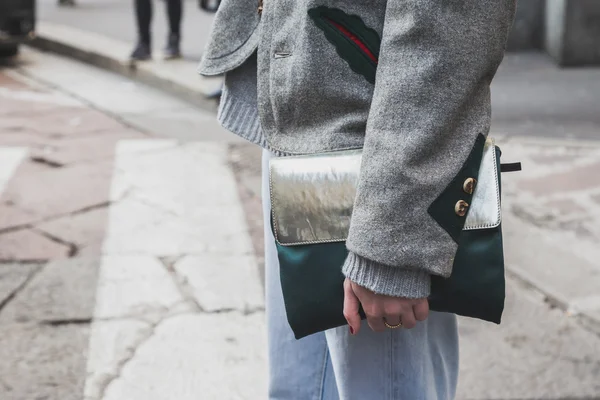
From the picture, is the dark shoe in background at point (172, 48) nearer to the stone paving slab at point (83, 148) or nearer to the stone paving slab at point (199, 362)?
the stone paving slab at point (83, 148)

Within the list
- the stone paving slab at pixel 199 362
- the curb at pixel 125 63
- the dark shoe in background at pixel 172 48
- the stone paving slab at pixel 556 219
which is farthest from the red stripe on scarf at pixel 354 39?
the dark shoe in background at pixel 172 48

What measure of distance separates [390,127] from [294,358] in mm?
605

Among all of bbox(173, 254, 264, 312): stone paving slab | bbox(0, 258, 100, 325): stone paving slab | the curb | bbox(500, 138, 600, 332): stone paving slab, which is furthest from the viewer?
the curb

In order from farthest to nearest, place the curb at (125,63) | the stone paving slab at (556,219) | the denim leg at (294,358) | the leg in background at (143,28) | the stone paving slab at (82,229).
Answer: the leg in background at (143,28) → the curb at (125,63) → the stone paving slab at (82,229) → the stone paving slab at (556,219) → the denim leg at (294,358)

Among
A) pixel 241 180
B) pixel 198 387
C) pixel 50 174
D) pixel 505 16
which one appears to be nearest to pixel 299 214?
pixel 505 16

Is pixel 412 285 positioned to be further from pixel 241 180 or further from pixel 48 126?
pixel 48 126

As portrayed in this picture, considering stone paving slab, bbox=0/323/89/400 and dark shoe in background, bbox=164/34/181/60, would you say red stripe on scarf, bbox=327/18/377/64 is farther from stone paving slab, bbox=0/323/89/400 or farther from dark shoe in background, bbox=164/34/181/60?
dark shoe in background, bbox=164/34/181/60

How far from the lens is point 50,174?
3902 mm

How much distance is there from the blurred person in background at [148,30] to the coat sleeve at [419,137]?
541cm

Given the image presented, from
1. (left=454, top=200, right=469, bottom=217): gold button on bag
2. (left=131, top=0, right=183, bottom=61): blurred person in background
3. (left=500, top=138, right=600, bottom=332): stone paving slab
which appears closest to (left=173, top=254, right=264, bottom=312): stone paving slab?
(left=500, top=138, right=600, bottom=332): stone paving slab

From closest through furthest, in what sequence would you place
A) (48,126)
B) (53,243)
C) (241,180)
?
(53,243) < (241,180) < (48,126)

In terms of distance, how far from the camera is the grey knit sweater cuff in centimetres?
100

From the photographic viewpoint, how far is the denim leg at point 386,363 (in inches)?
44.2

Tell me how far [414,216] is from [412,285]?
10cm
